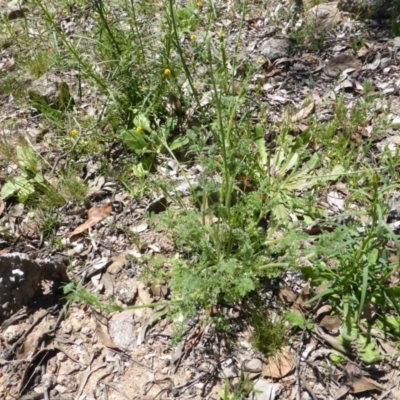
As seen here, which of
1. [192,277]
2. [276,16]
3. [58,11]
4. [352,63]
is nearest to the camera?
[192,277]

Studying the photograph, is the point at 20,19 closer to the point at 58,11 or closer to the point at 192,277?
the point at 58,11

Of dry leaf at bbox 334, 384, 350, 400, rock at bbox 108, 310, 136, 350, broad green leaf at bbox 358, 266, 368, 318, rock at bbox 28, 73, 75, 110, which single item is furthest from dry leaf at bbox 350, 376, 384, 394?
rock at bbox 28, 73, 75, 110

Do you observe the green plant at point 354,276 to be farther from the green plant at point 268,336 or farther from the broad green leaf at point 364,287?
the green plant at point 268,336

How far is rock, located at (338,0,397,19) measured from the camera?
3643 mm

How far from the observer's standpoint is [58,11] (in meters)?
4.45

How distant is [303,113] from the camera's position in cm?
320

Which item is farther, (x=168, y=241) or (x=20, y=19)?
(x=20, y=19)

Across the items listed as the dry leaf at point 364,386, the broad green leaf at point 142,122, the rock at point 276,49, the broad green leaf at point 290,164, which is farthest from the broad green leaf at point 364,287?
the rock at point 276,49

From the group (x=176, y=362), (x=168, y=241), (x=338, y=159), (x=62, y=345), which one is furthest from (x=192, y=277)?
(x=338, y=159)

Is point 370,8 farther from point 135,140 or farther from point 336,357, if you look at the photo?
point 336,357

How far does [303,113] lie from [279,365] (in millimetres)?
1740

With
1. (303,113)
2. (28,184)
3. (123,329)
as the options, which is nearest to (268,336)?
(123,329)

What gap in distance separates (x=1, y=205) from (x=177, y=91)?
1382mm

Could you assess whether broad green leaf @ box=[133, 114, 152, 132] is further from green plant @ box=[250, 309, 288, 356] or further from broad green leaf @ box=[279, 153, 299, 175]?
green plant @ box=[250, 309, 288, 356]
